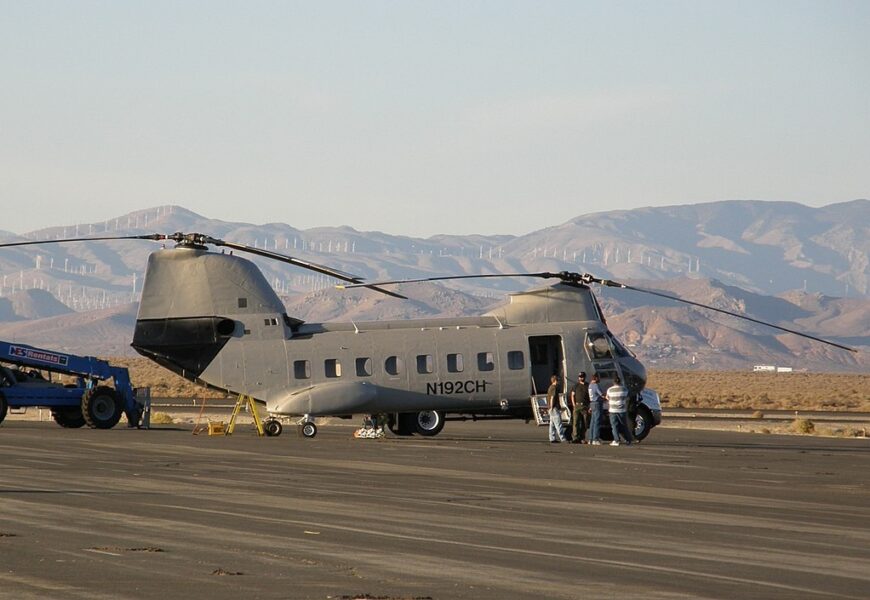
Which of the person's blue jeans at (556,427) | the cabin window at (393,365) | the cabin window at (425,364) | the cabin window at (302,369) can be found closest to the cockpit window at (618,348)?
the person's blue jeans at (556,427)

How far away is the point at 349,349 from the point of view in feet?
124

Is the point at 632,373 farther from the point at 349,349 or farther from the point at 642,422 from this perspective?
the point at 349,349

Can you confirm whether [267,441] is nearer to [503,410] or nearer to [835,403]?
[503,410]

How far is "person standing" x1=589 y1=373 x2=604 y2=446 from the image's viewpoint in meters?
35.9

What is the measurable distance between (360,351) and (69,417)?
30.6 feet

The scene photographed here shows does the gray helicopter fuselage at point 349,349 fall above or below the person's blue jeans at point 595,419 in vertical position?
above

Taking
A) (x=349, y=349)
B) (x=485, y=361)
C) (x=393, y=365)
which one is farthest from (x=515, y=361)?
(x=349, y=349)

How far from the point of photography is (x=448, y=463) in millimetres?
28875

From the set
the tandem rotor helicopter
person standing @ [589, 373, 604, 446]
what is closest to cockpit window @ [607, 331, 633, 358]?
the tandem rotor helicopter

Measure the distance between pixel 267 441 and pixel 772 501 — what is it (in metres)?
16.0

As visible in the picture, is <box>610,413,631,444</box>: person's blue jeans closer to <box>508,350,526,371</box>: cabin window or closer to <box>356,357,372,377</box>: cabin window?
<box>508,350,526,371</box>: cabin window

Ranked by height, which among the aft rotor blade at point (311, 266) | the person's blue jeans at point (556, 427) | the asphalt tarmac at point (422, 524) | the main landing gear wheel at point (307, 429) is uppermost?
the aft rotor blade at point (311, 266)

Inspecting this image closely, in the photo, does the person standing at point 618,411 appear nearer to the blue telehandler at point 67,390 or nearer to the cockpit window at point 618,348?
the cockpit window at point 618,348

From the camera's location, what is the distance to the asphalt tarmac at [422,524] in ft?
43.1
